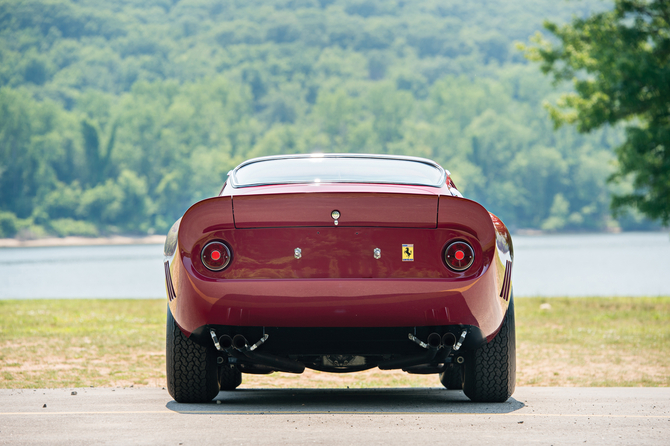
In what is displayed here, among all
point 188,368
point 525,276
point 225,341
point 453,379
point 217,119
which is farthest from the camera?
point 217,119

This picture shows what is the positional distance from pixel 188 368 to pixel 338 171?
160cm

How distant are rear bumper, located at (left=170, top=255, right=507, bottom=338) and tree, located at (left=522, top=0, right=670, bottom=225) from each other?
51.9 feet

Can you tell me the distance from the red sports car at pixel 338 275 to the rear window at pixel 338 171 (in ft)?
1.81

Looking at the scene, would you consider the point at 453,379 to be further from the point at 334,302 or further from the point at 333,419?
the point at 334,302

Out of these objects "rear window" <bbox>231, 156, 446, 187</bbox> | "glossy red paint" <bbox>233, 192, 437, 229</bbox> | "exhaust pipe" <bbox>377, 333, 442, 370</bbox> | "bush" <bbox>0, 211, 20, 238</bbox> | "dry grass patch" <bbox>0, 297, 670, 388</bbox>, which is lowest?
"bush" <bbox>0, 211, 20, 238</bbox>

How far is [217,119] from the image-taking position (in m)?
126

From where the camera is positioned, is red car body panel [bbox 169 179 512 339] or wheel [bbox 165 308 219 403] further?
wheel [bbox 165 308 219 403]

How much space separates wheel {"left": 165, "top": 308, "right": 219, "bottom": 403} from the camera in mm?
5203

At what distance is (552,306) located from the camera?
17250 mm

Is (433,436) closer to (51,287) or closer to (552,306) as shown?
(552,306)

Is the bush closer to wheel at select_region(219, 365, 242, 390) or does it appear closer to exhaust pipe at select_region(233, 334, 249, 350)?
wheel at select_region(219, 365, 242, 390)

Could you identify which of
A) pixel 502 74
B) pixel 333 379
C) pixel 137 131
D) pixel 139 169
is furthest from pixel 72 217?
pixel 333 379

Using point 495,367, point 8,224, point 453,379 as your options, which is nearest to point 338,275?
point 495,367

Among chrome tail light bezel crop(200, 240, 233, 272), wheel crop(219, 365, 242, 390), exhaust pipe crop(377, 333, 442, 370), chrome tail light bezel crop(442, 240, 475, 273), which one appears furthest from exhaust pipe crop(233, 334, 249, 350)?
wheel crop(219, 365, 242, 390)
